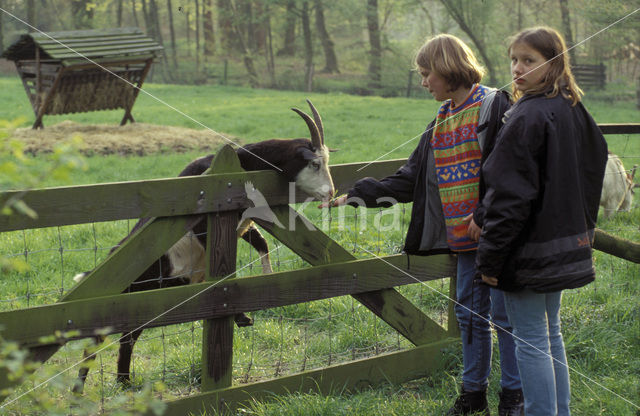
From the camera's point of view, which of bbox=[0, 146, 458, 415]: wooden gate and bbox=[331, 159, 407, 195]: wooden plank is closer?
bbox=[0, 146, 458, 415]: wooden gate

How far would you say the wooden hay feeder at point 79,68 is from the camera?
1500 cm

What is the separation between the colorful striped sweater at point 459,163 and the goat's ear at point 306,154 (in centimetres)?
102

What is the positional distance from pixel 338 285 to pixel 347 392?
710mm

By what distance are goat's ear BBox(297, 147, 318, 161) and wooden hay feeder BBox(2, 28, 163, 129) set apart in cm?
1161

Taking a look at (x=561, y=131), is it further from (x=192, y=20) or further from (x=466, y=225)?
(x=192, y=20)

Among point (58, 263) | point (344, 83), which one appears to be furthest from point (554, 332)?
point (344, 83)

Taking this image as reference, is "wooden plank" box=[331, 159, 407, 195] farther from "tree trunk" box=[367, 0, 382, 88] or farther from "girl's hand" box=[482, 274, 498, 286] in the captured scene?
"tree trunk" box=[367, 0, 382, 88]

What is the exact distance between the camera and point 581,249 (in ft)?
9.22

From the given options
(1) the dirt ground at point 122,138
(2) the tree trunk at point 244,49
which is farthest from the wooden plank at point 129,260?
(2) the tree trunk at point 244,49

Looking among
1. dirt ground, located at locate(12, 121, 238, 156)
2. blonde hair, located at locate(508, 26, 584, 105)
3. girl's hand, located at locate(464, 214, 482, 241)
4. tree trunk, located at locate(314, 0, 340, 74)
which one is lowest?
dirt ground, located at locate(12, 121, 238, 156)

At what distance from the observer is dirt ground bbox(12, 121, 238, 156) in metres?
13.2

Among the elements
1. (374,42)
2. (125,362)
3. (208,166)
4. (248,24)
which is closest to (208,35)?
(248,24)

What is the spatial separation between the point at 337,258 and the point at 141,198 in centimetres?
132

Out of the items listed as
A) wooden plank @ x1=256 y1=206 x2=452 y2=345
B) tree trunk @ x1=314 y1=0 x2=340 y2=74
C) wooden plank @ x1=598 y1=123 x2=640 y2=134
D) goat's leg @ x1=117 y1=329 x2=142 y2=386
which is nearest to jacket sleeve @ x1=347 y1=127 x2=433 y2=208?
wooden plank @ x1=256 y1=206 x2=452 y2=345
